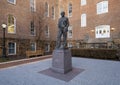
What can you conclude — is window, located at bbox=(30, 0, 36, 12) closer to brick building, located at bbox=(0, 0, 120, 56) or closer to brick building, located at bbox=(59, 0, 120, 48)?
brick building, located at bbox=(0, 0, 120, 56)

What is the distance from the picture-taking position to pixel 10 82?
491 cm

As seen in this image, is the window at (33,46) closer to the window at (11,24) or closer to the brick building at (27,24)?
the brick building at (27,24)

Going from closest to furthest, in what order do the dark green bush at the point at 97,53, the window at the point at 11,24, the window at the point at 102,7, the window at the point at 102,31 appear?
the dark green bush at the point at 97,53, the window at the point at 11,24, the window at the point at 102,31, the window at the point at 102,7

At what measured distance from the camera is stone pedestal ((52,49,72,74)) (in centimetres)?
640

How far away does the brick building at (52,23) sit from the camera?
13563 millimetres

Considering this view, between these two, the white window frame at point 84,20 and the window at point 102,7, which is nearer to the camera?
the window at point 102,7

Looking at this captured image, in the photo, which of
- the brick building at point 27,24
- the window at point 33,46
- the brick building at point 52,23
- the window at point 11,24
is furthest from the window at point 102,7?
the window at point 11,24

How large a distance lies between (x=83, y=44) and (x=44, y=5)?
30.5 feet

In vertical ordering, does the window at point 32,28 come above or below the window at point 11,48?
above

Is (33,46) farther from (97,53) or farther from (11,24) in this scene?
(97,53)

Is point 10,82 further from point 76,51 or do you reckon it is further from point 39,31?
point 39,31

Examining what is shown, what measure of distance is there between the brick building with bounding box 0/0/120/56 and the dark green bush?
263cm

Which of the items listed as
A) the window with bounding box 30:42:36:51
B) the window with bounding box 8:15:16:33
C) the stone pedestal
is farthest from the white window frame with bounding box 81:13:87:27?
A: the stone pedestal

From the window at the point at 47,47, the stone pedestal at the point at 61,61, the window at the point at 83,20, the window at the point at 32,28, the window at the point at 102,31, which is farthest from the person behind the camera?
the window at the point at 83,20
